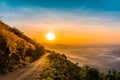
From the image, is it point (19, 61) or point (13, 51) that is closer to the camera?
point (13, 51)

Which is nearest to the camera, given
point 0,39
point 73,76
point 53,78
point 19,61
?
point 53,78

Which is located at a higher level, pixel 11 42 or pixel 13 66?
pixel 11 42

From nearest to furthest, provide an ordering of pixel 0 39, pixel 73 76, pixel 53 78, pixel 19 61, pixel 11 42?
pixel 53 78, pixel 73 76, pixel 0 39, pixel 11 42, pixel 19 61

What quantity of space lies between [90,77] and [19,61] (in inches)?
498

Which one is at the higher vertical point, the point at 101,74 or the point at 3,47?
the point at 3,47

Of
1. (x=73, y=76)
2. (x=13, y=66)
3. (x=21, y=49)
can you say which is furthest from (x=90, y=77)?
(x=21, y=49)

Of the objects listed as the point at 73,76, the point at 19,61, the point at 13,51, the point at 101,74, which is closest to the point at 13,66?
the point at 13,51

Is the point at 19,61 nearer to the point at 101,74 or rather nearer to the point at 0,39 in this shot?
the point at 0,39

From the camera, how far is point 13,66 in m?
39.4

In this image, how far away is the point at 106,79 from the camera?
39.2 m

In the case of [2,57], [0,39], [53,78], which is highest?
[0,39]

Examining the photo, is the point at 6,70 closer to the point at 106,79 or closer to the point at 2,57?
the point at 2,57

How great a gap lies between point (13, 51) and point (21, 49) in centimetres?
558

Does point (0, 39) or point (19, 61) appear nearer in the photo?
point (0, 39)
